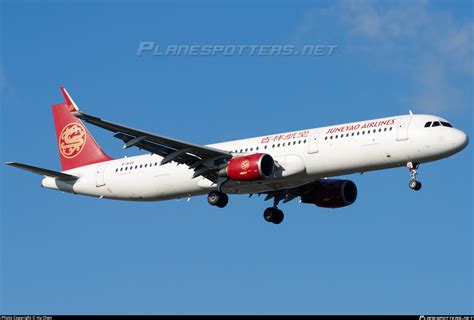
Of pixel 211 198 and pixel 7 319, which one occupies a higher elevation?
pixel 211 198

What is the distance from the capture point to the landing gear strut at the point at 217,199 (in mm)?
58656

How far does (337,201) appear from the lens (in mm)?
61875

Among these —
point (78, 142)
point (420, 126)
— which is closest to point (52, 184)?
point (78, 142)

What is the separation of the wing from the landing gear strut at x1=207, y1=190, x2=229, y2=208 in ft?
2.56

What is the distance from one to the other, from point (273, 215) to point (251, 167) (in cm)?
800

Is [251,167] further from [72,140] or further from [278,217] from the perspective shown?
[72,140]

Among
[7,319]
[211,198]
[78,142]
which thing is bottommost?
[7,319]

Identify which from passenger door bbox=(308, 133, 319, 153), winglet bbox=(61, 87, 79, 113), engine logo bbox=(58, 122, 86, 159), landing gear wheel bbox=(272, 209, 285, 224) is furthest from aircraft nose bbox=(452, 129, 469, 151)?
engine logo bbox=(58, 122, 86, 159)

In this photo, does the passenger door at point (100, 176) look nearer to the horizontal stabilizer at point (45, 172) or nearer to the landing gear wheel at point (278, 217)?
the horizontal stabilizer at point (45, 172)

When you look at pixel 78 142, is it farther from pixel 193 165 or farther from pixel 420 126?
pixel 420 126

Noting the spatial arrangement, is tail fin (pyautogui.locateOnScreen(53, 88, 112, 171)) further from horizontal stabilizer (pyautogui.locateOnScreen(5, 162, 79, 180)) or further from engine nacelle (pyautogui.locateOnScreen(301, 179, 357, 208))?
engine nacelle (pyautogui.locateOnScreen(301, 179, 357, 208))

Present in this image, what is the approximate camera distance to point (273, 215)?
206 feet

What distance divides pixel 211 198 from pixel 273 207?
5506 millimetres

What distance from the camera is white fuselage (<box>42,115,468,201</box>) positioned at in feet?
175
